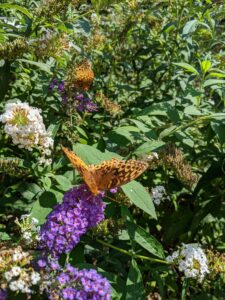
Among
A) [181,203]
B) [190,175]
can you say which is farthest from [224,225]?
[190,175]

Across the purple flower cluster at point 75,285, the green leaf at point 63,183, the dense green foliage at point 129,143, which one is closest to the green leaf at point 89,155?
the dense green foliage at point 129,143

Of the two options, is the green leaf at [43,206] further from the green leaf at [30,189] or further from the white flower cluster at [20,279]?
the white flower cluster at [20,279]

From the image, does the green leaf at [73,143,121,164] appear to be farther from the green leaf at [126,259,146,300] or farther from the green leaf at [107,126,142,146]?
the green leaf at [126,259,146,300]

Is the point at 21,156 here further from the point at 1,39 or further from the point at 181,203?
the point at 181,203

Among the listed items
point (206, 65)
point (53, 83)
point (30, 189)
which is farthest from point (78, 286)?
point (206, 65)

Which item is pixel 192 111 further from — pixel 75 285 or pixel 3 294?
pixel 3 294

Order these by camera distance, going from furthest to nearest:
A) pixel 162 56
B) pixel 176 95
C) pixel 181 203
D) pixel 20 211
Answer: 1. pixel 162 56
2. pixel 176 95
3. pixel 181 203
4. pixel 20 211

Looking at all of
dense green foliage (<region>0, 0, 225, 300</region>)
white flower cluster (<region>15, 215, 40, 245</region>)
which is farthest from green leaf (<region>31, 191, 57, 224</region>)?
white flower cluster (<region>15, 215, 40, 245</region>)
